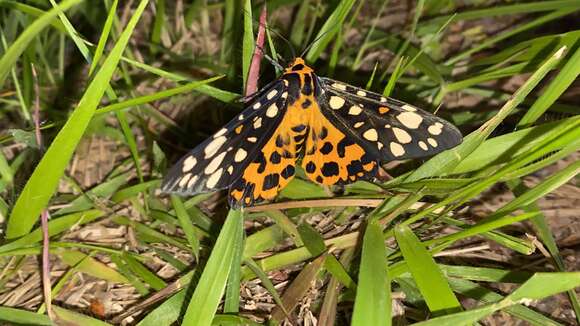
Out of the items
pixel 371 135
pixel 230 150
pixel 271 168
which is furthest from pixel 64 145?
pixel 371 135

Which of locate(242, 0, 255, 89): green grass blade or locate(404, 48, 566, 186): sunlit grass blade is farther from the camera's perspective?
locate(242, 0, 255, 89): green grass blade

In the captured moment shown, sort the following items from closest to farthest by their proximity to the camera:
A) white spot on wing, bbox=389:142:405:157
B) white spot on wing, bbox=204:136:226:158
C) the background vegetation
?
the background vegetation, white spot on wing, bbox=204:136:226:158, white spot on wing, bbox=389:142:405:157

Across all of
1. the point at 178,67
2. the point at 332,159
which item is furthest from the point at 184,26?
the point at 332,159

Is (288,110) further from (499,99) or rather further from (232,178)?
(499,99)

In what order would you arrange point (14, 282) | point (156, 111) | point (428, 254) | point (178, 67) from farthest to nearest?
point (178, 67) < point (156, 111) < point (14, 282) < point (428, 254)

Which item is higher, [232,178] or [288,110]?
[288,110]

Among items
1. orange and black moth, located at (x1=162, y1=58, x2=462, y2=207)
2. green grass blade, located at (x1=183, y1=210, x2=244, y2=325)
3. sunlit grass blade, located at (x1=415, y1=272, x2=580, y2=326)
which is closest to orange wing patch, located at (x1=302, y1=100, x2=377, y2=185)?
orange and black moth, located at (x1=162, y1=58, x2=462, y2=207)

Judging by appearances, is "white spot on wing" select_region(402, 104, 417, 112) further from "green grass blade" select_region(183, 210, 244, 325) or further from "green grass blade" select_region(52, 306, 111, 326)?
"green grass blade" select_region(52, 306, 111, 326)

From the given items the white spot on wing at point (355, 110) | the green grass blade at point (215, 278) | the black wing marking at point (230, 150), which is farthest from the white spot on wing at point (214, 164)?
the white spot on wing at point (355, 110)
